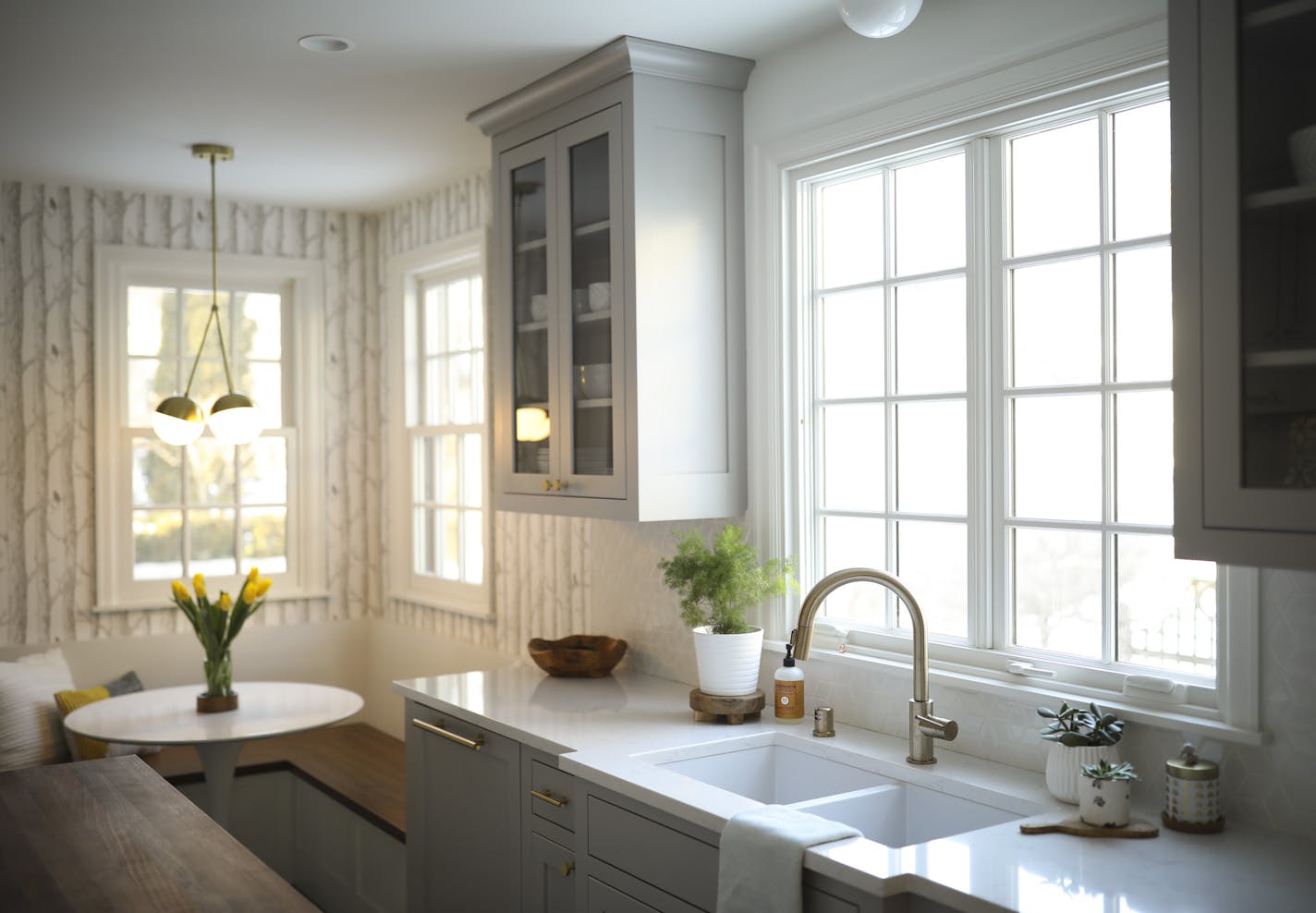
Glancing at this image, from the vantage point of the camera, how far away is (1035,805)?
2.19 metres

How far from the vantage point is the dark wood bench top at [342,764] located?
4.06 m

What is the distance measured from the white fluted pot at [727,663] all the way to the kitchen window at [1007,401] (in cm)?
24

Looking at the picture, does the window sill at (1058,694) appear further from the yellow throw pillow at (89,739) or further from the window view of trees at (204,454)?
the window view of trees at (204,454)

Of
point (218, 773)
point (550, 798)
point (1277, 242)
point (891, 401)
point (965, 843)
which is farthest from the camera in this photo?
point (218, 773)

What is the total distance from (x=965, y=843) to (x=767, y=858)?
1.12ft

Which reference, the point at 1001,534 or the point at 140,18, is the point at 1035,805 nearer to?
the point at 1001,534

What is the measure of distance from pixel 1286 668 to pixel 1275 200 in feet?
2.78

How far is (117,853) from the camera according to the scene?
1.83m

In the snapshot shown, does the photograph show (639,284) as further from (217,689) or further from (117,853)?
(217,689)

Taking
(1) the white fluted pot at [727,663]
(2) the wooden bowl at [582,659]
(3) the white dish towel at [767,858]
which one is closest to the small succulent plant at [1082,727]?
(3) the white dish towel at [767,858]

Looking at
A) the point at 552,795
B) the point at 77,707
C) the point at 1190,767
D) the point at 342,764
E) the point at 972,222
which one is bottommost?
the point at 342,764

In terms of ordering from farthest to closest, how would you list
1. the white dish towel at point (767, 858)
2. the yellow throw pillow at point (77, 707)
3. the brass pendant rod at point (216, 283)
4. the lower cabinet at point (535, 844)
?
the brass pendant rod at point (216, 283), the yellow throw pillow at point (77, 707), the lower cabinet at point (535, 844), the white dish towel at point (767, 858)

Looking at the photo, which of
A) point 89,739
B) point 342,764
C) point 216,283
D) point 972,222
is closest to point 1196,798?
point 972,222

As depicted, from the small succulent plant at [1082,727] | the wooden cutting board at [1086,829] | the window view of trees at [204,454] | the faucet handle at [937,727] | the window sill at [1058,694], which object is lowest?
the wooden cutting board at [1086,829]
